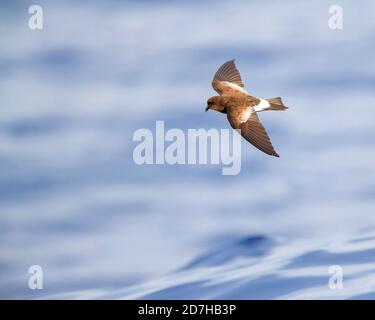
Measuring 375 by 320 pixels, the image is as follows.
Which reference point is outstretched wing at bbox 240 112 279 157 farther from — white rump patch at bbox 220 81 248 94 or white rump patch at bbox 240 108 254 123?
white rump patch at bbox 220 81 248 94

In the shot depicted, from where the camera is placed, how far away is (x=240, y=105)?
738 cm

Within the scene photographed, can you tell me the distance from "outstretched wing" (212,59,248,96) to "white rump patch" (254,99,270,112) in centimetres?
83

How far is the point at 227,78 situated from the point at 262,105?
111cm

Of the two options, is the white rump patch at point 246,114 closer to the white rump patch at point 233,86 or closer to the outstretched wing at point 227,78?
the white rump patch at point 233,86

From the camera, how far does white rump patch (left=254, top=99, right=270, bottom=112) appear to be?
700cm

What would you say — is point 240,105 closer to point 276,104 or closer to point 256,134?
point 276,104

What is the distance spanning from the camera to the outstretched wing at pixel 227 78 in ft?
26.1

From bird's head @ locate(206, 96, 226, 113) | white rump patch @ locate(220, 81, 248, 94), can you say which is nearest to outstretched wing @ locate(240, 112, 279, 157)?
bird's head @ locate(206, 96, 226, 113)

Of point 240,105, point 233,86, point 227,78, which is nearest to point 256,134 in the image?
point 240,105
